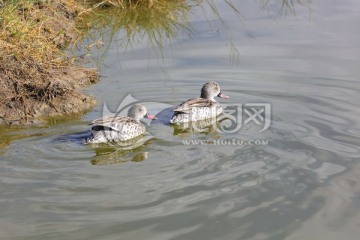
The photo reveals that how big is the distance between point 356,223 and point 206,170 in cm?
188

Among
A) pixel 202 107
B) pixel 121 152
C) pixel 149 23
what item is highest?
pixel 149 23

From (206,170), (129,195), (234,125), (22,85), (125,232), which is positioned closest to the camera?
(125,232)

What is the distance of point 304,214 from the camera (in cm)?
682

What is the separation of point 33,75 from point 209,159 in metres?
3.80

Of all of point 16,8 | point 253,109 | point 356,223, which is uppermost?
point 16,8

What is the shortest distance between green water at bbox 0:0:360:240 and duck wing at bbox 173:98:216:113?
400mm

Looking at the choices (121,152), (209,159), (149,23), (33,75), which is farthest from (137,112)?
(149,23)

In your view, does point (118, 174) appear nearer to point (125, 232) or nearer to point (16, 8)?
point (125, 232)

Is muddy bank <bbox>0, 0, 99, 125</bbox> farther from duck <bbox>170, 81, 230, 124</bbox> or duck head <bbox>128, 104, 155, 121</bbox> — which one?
duck <bbox>170, 81, 230, 124</bbox>

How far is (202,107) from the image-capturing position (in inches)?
412

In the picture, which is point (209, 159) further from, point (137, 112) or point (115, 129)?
point (137, 112)

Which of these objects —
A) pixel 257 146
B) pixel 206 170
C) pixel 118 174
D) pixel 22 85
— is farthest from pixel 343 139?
pixel 22 85

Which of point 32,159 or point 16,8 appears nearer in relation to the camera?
point 32,159

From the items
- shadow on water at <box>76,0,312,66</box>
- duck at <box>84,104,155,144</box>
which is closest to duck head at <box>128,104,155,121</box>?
duck at <box>84,104,155,144</box>
